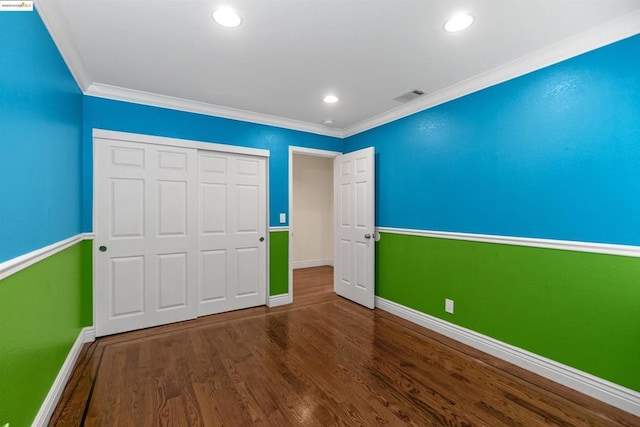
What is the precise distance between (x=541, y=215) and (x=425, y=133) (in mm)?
1468

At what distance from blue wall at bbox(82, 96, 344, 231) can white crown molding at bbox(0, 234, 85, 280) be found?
98cm

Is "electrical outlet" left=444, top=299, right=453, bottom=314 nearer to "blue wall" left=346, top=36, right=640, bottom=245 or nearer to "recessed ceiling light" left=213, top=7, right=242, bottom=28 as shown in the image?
"blue wall" left=346, top=36, right=640, bottom=245

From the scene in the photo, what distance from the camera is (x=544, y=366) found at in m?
2.29

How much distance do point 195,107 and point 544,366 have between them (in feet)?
13.9

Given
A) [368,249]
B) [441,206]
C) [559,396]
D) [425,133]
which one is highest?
[425,133]

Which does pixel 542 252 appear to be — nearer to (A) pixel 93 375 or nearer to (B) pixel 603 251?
(B) pixel 603 251

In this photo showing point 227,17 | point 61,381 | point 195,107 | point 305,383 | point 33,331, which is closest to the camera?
point 33,331

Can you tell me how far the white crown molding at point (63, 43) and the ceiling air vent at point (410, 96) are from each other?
2.92 meters

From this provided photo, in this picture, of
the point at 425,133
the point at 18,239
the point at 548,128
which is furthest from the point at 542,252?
the point at 18,239

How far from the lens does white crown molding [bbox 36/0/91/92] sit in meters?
1.74

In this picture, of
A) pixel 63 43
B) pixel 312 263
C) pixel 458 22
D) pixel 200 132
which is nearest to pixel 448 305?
pixel 458 22

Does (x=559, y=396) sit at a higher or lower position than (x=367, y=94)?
lower

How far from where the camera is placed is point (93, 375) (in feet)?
7.43

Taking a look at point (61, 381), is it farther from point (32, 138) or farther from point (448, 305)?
point (448, 305)
